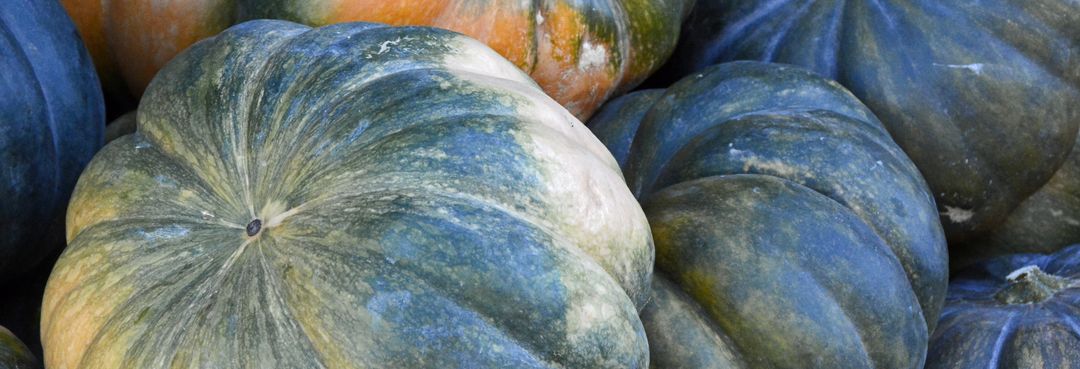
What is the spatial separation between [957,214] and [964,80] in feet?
1.10

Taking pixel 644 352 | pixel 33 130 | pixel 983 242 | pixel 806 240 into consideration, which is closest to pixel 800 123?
pixel 806 240

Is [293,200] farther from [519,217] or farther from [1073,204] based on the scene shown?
[1073,204]

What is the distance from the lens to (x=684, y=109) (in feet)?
6.87

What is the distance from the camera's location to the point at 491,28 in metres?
2.11

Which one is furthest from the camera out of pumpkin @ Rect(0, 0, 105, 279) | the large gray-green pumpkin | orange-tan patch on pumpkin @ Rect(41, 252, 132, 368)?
pumpkin @ Rect(0, 0, 105, 279)

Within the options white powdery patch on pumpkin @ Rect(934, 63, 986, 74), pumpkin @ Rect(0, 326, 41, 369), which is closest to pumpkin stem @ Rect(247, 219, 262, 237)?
pumpkin @ Rect(0, 326, 41, 369)

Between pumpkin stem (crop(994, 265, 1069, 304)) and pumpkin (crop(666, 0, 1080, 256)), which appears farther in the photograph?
pumpkin (crop(666, 0, 1080, 256))

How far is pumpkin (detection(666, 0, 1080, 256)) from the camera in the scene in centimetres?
230

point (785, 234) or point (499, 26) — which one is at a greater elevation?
point (499, 26)

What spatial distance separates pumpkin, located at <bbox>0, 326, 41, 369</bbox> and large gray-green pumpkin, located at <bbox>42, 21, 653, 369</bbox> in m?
0.15

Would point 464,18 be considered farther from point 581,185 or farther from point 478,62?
point 581,185

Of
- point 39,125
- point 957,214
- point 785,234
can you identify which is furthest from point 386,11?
point 957,214

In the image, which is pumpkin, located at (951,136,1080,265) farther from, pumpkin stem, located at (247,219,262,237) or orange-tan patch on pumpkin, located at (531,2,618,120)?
pumpkin stem, located at (247,219,262,237)

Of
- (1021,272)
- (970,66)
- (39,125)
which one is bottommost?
(1021,272)
